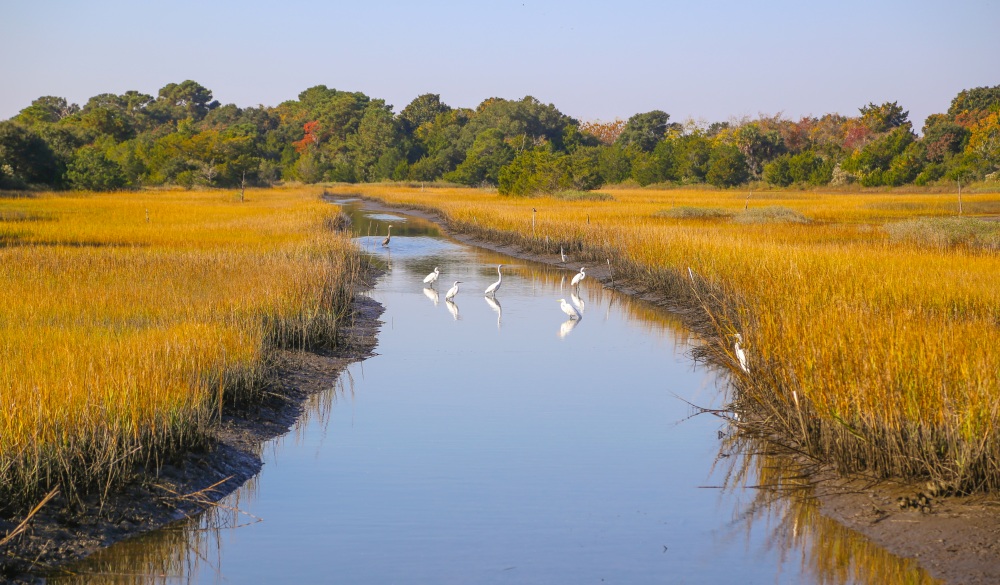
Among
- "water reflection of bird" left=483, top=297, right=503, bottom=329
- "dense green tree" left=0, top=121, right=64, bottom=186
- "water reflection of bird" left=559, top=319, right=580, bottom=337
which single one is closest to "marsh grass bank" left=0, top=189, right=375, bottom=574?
"water reflection of bird" left=483, top=297, right=503, bottom=329

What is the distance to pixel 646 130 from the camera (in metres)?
81.7

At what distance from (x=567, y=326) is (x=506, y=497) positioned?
8.26 metres

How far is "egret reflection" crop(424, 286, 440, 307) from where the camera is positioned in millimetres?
17764

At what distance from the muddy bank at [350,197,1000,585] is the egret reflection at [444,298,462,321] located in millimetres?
9331

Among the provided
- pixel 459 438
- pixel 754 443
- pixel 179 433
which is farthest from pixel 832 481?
pixel 179 433

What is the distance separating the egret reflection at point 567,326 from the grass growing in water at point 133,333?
3.16 meters

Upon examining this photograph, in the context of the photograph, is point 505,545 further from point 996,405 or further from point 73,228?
point 73,228

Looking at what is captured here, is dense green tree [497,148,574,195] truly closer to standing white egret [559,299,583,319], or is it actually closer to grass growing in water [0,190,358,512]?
grass growing in water [0,190,358,512]

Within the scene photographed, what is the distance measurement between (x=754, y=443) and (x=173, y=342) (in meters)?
4.87

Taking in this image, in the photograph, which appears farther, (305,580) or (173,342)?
(173,342)

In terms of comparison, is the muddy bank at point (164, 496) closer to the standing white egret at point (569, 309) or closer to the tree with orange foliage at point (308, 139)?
the standing white egret at point (569, 309)

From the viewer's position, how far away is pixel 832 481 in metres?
6.97

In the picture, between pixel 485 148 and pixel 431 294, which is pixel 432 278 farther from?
pixel 485 148

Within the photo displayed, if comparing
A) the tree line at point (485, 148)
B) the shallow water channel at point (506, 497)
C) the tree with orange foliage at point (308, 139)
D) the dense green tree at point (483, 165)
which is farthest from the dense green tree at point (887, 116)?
the shallow water channel at point (506, 497)
